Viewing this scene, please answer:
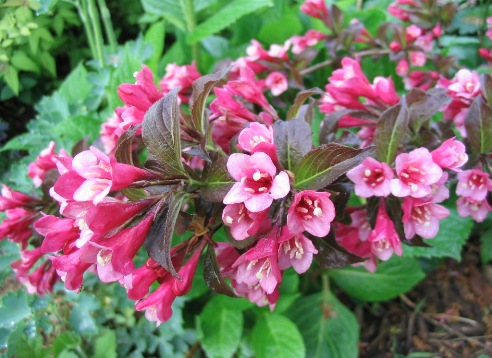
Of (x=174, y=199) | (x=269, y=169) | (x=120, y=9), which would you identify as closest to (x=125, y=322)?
(x=174, y=199)

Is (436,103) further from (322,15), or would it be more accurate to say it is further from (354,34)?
(322,15)

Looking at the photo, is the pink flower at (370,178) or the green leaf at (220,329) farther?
the green leaf at (220,329)

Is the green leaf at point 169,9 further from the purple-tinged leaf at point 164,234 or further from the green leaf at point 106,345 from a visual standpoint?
the purple-tinged leaf at point 164,234

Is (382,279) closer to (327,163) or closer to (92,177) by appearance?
(327,163)

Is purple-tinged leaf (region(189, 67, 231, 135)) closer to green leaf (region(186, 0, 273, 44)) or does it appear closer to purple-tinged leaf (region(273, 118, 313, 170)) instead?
purple-tinged leaf (region(273, 118, 313, 170))

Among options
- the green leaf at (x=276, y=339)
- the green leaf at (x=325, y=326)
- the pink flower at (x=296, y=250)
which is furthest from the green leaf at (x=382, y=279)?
the pink flower at (x=296, y=250)

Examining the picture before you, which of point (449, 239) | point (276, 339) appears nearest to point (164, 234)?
point (276, 339)

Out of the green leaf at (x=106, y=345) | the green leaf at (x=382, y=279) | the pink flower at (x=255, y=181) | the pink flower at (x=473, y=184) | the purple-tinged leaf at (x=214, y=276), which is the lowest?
the green leaf at (x=382, y=279)
